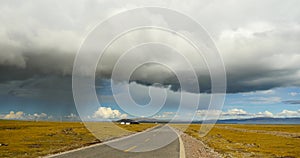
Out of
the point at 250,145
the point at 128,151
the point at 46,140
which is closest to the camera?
the point at 128,151

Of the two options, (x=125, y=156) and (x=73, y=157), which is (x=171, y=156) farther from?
(x=73, y=157)

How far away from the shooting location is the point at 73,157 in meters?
18.7

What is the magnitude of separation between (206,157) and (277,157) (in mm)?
16587

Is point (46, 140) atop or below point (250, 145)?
atop

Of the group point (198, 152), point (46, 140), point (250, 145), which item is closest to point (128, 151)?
point (198, 152)

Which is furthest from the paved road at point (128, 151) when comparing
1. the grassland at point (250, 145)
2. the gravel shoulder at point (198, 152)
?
the grassland at point (250, 145)

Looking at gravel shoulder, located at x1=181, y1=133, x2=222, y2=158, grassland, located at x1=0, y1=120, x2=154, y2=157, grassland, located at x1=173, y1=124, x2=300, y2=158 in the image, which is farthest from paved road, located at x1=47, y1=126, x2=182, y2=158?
grassland, located at x1=173, y1=124, x2=300, y2=158

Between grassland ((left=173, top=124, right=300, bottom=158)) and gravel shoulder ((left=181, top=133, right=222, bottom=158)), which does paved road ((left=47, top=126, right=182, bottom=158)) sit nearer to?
gravel shoulder ((left=181, top=133, right=222, bottom=158))

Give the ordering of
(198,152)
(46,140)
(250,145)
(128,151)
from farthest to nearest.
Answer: (250,145) → (46,140) → (198,152) → (128,151)

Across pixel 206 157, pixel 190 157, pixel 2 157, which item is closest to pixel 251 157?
pixel 206 157

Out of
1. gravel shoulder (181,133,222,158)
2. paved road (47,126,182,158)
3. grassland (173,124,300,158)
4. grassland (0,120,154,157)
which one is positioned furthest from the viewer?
grassland (173,124,300,158)

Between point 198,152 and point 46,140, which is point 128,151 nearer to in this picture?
point 198,152

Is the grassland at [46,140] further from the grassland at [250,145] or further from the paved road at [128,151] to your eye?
the grassland at [250,145]

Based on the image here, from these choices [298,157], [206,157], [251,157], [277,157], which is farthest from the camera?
[298,157]
